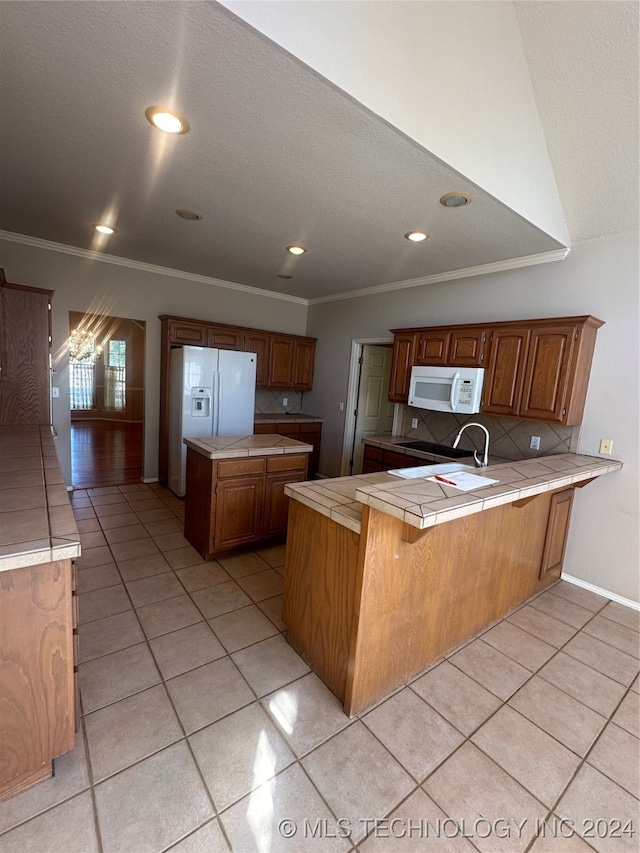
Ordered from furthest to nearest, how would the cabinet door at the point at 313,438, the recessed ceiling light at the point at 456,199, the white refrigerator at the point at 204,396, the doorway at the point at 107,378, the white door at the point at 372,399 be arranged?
the doorway at the point at 107,378 < the cabinet door at the point at 313,438 < the white door at the point at 372,399 < the white refrigerator at the point at 204,396 < the recessed ceiling light at the point at 456,199

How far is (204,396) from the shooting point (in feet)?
13.7

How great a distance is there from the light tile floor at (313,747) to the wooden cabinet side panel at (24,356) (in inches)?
74.6

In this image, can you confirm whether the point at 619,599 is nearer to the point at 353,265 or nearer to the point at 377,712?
the point at 377,712

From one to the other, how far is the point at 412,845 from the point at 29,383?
4008mm

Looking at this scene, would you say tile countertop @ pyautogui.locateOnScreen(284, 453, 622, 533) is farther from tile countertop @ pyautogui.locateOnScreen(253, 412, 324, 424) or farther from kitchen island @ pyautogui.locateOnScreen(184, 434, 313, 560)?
tile countertop @ pyautogui.locateOnScreen(253, 412, 324, 424)

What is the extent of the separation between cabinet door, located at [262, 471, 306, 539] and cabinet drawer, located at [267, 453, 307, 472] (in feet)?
0.14

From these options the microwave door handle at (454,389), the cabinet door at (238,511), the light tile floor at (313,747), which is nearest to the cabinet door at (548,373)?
the microwave door handle at (454,389)

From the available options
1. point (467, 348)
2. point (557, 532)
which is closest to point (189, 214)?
point (467, 348)

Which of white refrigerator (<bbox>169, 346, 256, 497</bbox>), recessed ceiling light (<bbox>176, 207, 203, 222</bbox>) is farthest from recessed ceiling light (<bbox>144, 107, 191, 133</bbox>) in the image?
white refrigerator (<bbox>169, 346, 256, 497</bbox>)

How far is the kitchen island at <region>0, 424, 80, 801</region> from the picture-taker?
118cm

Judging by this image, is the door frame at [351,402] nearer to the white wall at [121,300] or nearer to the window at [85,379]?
the white wall at [121,300]

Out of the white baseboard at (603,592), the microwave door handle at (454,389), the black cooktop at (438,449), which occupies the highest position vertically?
the microwave door handle at (454,389)

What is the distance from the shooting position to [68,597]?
128 centimetres

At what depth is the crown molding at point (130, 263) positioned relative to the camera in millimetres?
3678
